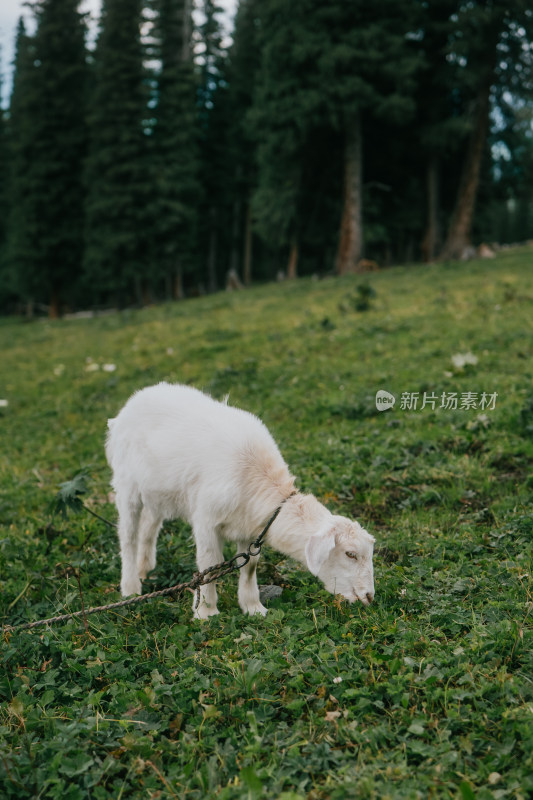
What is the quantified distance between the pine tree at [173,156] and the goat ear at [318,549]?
2992cm

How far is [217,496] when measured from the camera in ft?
13.1

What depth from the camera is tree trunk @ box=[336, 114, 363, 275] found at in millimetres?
23297

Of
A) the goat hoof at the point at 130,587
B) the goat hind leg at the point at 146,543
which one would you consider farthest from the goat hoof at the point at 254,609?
the goat hind leg at the point at 146,543

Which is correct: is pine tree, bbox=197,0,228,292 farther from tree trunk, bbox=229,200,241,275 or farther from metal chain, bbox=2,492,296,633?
metal chain, bbox=2,492,296,633

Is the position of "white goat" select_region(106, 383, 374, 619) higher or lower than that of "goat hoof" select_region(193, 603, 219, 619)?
higher

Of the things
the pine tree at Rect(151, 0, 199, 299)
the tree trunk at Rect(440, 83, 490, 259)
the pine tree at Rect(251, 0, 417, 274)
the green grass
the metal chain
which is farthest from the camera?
the pine tree at Rect(151, 0, 199, 299)

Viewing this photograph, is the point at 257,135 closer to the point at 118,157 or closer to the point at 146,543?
the point at 118,157

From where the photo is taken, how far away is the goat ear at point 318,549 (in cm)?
361

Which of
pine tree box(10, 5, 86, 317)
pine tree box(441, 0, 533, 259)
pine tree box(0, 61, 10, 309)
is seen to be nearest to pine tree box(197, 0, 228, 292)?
pine tree box(10, 5, 86, 317)

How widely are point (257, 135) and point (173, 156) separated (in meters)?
7.75

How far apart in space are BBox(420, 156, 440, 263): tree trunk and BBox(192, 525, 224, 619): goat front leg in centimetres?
2500

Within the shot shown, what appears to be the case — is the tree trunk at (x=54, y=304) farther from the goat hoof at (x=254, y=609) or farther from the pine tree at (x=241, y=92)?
the goat hoof at (x=254, y=609)

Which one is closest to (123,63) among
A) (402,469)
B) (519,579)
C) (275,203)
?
(275,203)

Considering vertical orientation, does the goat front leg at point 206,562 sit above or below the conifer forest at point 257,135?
below
